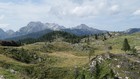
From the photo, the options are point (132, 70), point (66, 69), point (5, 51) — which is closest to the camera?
point (132, 70)

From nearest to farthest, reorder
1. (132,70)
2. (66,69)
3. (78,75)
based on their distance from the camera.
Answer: (132,70) → (78,75) → (66,69)

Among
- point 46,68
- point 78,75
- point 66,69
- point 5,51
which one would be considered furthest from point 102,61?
point 5,51

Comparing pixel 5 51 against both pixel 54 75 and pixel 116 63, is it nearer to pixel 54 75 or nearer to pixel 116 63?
pixel 54 75

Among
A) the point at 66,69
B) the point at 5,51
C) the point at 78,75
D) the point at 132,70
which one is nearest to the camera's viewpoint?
the point at 132,70

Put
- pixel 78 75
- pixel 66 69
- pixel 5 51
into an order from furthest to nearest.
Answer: pixel 5 51 → pixel 66 69 → pixel 78 75

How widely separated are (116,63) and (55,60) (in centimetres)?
5937

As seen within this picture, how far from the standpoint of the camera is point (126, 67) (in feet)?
473

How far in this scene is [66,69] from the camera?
166 metres

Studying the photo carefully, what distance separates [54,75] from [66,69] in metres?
9.31

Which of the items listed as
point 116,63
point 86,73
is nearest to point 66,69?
point 86,73

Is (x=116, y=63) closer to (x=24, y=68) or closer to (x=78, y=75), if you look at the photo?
(x=78, y=75)

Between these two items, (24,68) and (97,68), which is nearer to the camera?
(97,68)

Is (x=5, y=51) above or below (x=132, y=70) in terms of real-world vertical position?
above

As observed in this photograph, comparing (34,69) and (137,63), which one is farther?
(34,69)
